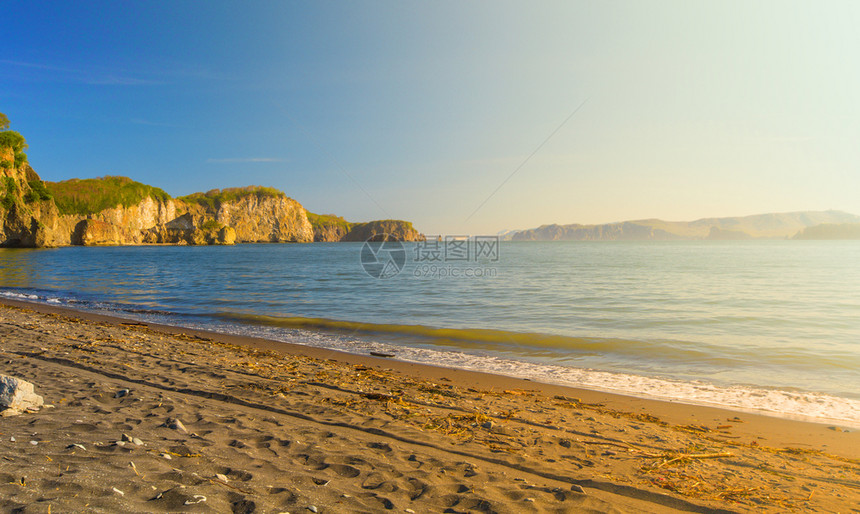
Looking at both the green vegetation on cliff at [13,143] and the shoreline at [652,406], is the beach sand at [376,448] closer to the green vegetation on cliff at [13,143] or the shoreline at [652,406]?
the shoreline at [652,406]

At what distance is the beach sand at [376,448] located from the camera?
2.91m

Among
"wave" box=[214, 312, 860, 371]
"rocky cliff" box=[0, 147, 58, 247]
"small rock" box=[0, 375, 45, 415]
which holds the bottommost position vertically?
"wave" box=[214, 312, 860, 371]

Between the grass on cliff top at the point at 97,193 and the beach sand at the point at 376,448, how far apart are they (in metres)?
140

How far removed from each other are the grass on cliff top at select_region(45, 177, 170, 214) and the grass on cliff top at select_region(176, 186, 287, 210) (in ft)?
61.1

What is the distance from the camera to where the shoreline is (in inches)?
203

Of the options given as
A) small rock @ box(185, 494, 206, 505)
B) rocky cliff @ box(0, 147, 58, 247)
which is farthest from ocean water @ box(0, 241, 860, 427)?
rocky cliff @ box(0, 147, 58, 247)

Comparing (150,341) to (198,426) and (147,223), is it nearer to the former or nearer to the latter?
(198,426)

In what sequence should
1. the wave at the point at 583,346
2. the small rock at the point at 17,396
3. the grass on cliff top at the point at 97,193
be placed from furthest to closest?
the grass on cliff top at the point at 97,193 < the wave at the point at 583,346 < the small rock at the point at 17,396

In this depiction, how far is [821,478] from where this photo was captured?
391cm

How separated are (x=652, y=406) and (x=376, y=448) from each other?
4.66m
